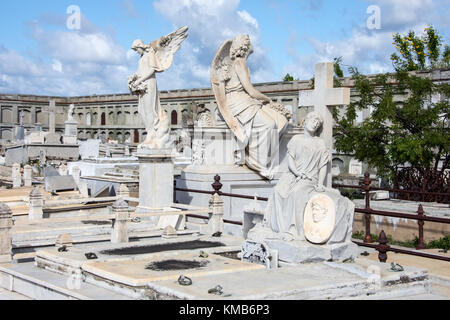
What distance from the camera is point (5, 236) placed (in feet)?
30.5

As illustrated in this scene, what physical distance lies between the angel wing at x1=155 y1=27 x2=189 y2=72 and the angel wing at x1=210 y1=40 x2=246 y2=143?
91 centimetres

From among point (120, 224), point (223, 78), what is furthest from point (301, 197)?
point (223, 78)

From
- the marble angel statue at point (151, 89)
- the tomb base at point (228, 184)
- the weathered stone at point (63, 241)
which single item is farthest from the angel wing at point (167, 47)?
the weathered stone at point (63, 241)

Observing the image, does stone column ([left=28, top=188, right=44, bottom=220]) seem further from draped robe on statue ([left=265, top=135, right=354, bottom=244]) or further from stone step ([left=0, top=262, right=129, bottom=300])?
draped robe on statue ([left=265, top=135, right=354, bottom=244])

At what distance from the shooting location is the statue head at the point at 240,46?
14195 millimetres

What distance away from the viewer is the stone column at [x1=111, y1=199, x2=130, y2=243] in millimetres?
10688

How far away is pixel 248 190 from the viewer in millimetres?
14172

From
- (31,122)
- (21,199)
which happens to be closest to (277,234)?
(21,199)

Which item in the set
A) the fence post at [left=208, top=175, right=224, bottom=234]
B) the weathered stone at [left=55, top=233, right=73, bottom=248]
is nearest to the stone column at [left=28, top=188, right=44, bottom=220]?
the fence post at [left=208, top=175, right=224, bottom=234]

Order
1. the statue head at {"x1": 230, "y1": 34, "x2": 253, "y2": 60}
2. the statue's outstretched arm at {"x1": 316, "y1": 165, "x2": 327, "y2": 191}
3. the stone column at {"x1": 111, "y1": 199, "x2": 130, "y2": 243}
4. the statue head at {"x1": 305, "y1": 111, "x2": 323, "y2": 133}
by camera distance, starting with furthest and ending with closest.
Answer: the statue head at {"x1": 230, "y1": 34, "x2": 253, "y2": 60} < the stone column at {"x1": 111, "y1": 199, "x2": 130, "y2": 243} < the statue head at {"x1": 305, "y1": 111, "x2": 323, "y2": 133} < the statue's outstretched arm at {"x1": 316, "y1": 165, "x2": 327, "y2": 191}

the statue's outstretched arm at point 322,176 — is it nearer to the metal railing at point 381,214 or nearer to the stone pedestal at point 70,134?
the metal railing at point 381,214

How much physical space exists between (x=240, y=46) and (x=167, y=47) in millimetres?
1608

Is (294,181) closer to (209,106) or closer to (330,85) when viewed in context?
(330,85)

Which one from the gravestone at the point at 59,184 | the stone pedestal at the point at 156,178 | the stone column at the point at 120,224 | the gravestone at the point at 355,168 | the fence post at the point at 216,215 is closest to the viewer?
the stone column at the point at 120,224
